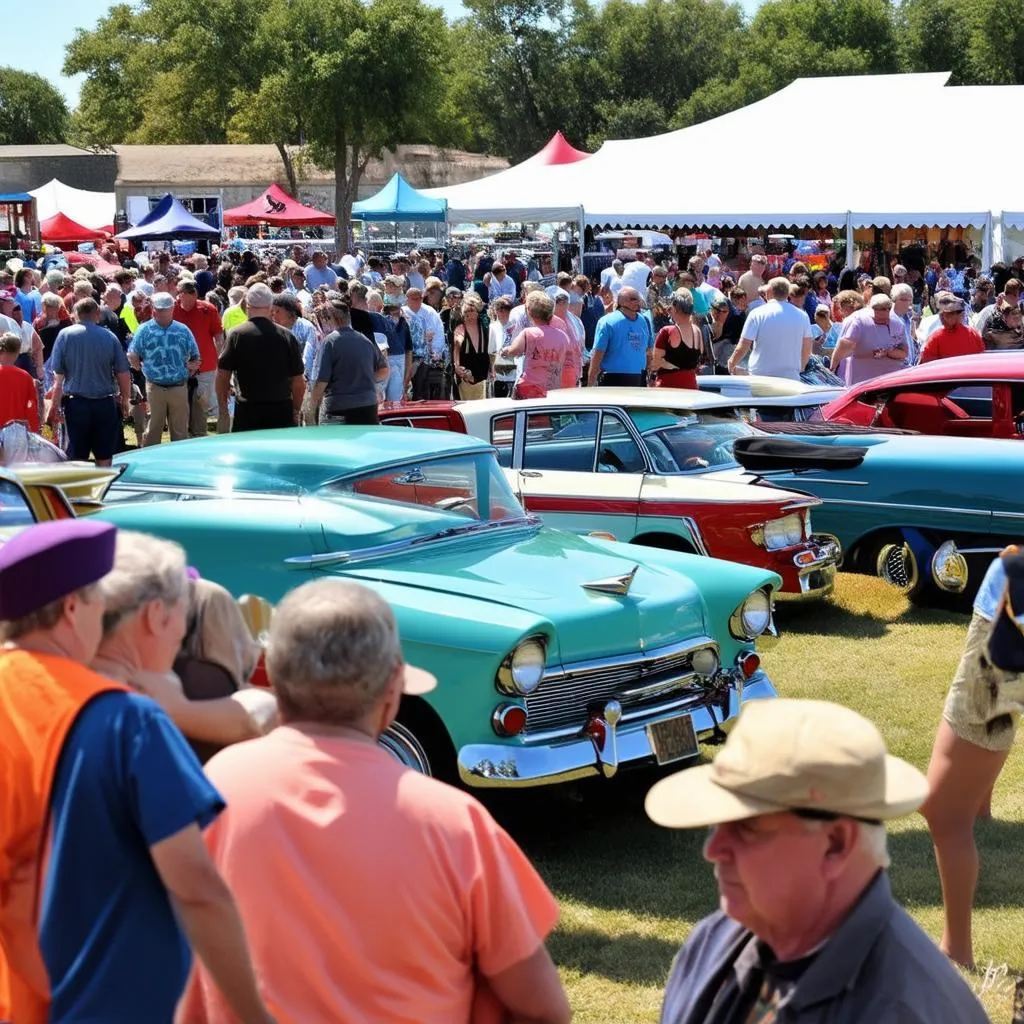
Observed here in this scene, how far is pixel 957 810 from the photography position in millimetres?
4633

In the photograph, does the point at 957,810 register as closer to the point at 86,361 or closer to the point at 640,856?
the point at 640,856

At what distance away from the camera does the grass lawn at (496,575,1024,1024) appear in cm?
493

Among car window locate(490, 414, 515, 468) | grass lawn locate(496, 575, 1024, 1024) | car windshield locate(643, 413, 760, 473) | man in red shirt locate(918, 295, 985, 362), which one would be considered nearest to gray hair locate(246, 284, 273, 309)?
car window locate(490, 414, 515, 468)

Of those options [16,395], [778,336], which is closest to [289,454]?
[16,395]

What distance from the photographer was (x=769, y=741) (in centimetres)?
217

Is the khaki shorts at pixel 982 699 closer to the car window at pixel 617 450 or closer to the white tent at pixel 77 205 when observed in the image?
the car window at pixel 617 450

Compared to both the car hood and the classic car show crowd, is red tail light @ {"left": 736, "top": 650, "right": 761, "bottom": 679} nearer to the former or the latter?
the classic car show crowd

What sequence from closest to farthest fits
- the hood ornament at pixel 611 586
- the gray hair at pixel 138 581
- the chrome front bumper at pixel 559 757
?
the gray hair at pixel 138 581, the chrome front bumper at pixel 559 757, the hood ornament at pixel 611 586

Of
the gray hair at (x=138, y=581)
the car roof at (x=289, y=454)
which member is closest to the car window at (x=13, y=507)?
the car roof at (x=289, y=454)

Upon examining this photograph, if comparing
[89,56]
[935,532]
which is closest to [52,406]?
[935,532]

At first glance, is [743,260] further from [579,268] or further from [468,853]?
[468,853]

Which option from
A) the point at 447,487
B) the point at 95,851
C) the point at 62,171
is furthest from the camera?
the point at 62,171

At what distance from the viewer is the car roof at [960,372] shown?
1008 centimetres

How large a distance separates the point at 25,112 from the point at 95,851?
4829 inches
